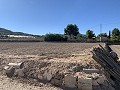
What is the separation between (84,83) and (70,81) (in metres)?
0.63

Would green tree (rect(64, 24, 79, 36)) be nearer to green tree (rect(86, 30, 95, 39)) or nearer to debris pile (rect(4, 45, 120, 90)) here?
green tree (rect(86, 30, 95, 39))

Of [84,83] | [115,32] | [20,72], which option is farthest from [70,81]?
[115,32]

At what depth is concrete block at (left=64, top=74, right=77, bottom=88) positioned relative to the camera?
358 inches

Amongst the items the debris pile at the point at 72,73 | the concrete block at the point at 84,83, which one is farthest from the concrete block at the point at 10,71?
the concrete block at the point at 84,83

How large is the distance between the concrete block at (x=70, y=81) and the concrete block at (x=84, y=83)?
0.79 ft

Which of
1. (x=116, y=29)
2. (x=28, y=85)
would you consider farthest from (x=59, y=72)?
(x=116, y=29)

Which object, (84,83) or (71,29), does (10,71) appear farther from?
(71,29)

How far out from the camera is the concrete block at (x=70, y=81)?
9.10 metres

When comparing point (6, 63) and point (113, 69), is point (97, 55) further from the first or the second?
point (6, 63)

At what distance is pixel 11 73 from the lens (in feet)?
35.1

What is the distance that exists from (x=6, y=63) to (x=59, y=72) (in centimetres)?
376

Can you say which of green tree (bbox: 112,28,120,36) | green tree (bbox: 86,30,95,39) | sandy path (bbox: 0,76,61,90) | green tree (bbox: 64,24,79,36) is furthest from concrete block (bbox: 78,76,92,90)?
green tree (bbox: 64,24,79,36)

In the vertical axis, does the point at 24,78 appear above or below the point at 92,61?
below

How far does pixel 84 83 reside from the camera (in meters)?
8.90
